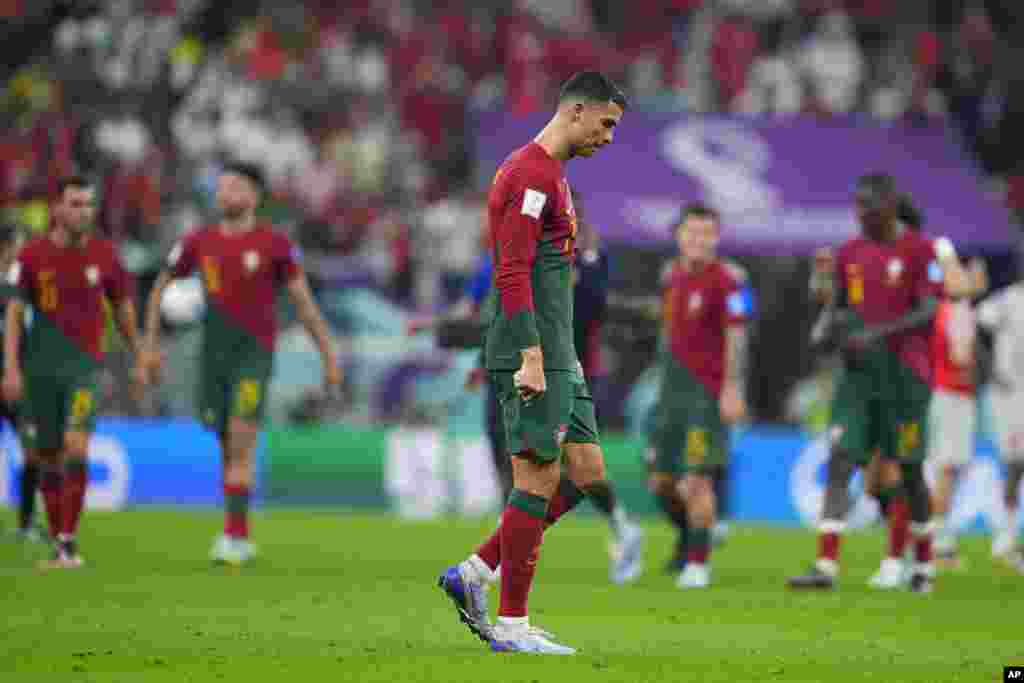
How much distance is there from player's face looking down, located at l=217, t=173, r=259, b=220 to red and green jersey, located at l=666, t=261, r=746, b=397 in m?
3.21

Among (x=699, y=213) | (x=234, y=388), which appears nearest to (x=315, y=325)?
(x=234, y=388)

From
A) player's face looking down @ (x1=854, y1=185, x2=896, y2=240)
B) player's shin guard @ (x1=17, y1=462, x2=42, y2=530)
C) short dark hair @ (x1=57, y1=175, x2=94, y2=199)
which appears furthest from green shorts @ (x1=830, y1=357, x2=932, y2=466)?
player's shin guard @ (x1=17, y1=462, x2=42, y2=530)

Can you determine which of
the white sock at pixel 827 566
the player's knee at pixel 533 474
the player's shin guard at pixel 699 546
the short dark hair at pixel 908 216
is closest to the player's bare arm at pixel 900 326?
the short dark hair at pixel 908 216

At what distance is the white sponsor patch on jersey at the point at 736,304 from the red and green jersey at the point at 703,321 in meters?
0.02

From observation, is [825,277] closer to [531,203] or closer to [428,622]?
[428,622]

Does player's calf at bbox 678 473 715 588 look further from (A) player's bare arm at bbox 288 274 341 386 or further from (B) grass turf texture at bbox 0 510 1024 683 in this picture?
(A) player's bare arm at bbox 288 274 341 386

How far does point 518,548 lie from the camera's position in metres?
8.67

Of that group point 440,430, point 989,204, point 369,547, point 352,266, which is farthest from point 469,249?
point 369,547

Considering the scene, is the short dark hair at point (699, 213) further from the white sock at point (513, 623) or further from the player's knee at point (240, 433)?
the white sock at point (513, 623)

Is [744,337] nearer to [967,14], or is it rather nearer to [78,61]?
[967,14]

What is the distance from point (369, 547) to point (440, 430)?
6.21 meters

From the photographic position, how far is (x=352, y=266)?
23812 millimetres

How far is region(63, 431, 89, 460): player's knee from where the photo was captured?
13648 millimetres

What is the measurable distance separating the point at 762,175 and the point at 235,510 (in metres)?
11.3
